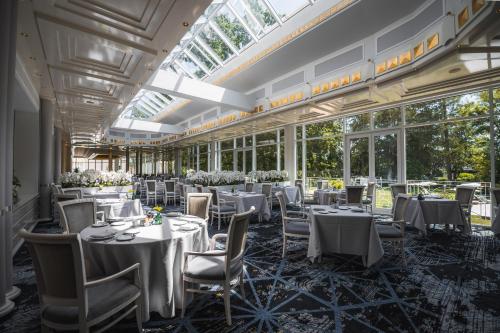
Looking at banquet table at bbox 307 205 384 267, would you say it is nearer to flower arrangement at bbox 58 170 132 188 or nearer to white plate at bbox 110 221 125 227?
white plate at bbox 110 221 125 227

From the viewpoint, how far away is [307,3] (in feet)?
21.7

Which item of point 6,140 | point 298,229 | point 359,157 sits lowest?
point 298,229

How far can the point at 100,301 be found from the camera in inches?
71.6

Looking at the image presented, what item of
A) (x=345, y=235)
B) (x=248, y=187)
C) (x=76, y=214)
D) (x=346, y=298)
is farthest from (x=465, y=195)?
(x=76, y=214)

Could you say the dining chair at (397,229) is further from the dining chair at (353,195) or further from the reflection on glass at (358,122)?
the reflection on glass at (358,122)

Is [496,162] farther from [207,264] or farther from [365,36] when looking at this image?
[207,264]

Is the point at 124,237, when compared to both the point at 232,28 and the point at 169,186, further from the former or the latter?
the point at 169,186

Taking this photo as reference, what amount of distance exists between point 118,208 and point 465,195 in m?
7.48

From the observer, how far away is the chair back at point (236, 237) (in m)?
2.34

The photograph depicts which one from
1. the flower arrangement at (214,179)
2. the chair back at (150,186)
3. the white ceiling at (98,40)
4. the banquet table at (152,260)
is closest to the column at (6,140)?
the white ceiling at (98,40)

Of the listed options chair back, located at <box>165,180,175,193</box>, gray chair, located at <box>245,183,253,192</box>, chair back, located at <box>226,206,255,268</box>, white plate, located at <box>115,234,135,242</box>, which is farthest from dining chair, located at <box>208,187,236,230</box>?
chair back, located at <box>165,180,175,193</box>

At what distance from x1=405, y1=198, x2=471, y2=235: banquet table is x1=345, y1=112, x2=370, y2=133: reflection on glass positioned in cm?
396

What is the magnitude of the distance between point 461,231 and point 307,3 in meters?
6.39

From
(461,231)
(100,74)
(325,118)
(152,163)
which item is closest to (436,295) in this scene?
(461,231)
